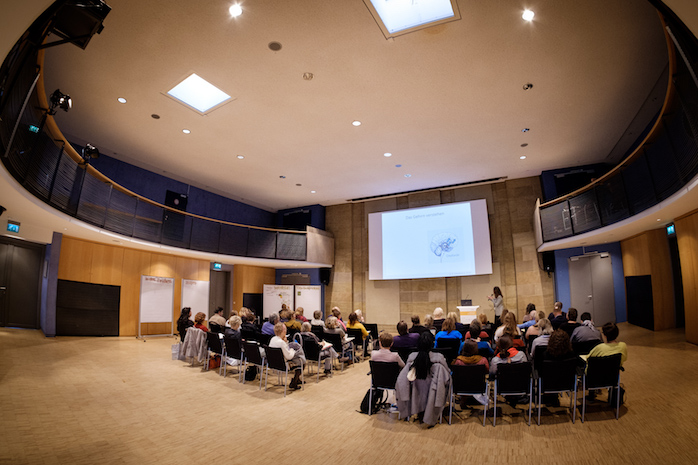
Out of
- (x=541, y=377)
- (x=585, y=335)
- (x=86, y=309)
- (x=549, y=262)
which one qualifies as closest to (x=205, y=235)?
(x=86, y=309)

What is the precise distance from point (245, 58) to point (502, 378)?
6.34 m

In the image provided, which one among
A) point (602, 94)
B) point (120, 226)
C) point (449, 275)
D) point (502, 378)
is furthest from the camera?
point (449, 275)

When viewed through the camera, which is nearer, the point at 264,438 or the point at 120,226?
the point at 264,438

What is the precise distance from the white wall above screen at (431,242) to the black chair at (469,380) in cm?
834

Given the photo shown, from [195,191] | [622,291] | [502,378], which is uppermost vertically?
[195,191]

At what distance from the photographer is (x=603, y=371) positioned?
4.16 m

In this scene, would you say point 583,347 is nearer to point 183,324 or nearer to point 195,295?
point 183,324

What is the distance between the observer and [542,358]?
15.3 ft

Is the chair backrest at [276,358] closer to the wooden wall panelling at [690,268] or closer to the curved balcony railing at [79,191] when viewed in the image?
the curved balcony railing at [79,191]

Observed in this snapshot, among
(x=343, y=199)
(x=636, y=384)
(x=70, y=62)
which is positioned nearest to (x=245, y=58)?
(x=70, y=62)

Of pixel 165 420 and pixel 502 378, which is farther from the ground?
pixel 502 378

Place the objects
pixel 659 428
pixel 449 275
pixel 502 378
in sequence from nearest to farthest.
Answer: pixel 659 428 → pixel 502 378 → pixel 449 275

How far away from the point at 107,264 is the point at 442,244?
10803 mm

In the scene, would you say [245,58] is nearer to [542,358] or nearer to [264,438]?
[264,438]
